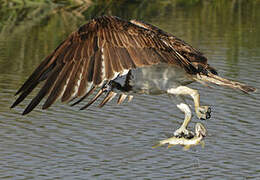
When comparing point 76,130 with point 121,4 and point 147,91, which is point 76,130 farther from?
point 121,4

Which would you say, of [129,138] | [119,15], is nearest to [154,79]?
[129,138]

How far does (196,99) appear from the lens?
7.14 metres

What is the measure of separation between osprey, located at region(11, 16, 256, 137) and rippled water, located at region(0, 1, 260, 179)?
68 cm

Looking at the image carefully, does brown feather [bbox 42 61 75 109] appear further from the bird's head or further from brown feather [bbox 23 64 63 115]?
the bird's head

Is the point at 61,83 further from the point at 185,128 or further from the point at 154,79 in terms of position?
the point at 185,128

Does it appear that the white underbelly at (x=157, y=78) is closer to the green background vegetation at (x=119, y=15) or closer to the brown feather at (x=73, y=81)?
the brown feather at (x=73, y=81)

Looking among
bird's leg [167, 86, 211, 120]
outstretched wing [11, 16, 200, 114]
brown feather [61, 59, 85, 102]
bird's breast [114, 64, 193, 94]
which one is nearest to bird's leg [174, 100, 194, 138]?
bird's leg [167, 86, 211, 120]

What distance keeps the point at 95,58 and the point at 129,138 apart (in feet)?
6.91

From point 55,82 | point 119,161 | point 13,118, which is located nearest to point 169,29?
point 13,118

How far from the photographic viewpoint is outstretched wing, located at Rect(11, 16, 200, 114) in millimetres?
6062

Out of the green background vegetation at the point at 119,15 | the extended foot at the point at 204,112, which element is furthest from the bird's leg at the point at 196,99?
the green background vegetation at the point at 119,15

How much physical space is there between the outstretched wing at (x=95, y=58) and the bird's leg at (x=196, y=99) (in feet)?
1.93

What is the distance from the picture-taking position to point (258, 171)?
23.0 ft

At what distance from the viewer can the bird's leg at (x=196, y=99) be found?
279 inches
